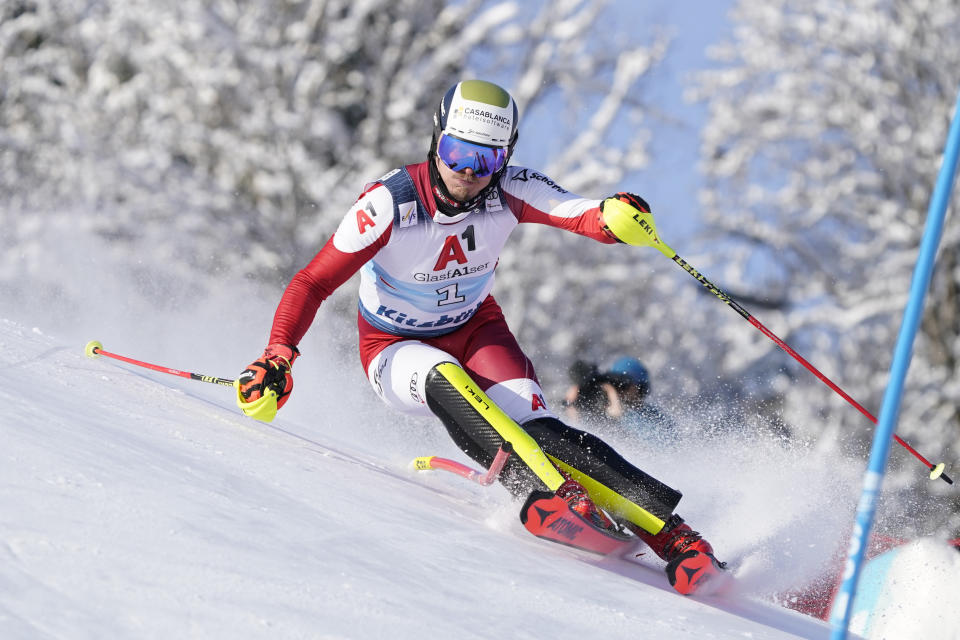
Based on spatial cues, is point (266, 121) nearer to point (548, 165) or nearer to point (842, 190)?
point (548, 165)

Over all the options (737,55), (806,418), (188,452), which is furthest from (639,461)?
(737,55)

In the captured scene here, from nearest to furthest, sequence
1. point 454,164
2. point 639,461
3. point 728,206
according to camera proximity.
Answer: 1. point 454,164
2. point 639,461
3. point 728,206

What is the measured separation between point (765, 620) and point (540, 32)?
965 cm

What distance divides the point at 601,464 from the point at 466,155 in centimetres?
110

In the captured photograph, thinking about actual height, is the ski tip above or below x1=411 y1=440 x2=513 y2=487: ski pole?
below

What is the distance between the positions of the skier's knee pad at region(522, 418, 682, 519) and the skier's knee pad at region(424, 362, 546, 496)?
0.70 ft

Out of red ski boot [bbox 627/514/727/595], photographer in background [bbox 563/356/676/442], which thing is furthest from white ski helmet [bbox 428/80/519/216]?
photographer in background [bbox 563/356/676/442]

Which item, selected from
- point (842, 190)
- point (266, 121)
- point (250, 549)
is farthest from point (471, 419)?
point (842, 190)

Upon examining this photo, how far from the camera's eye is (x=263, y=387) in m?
2.99

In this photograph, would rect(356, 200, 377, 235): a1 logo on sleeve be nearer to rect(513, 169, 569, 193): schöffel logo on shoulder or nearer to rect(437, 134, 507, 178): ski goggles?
rect(437, 134, 507, 178): ski goggles

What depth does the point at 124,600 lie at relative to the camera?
1.61m

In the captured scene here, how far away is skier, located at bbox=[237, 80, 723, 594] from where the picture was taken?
3124 mm

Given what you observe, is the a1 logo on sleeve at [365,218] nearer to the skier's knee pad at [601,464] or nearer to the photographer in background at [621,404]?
the skier's knee pad at [601,464]

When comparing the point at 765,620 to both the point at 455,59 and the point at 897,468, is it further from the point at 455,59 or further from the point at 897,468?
the point at 455,59
